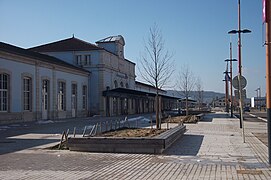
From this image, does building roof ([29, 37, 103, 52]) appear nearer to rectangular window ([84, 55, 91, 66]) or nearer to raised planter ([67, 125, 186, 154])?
rectangular window ([84, 55, 91, 66])

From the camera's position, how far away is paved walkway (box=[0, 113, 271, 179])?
988cm

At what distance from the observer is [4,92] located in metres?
37.7

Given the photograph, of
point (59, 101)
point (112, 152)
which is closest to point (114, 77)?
point (59, 101)

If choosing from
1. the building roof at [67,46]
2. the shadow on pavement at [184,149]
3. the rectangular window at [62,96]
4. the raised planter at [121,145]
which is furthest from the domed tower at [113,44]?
the raised planter at [121,145]

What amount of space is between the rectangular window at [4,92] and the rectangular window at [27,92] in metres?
3.56

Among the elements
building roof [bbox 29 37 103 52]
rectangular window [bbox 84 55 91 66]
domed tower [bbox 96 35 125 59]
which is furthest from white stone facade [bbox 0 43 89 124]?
domed tower [bbox 96 35 125 59]

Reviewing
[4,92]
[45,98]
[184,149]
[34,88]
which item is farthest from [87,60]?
[184,149]

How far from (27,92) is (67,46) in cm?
2604

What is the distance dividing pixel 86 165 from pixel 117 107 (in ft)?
201

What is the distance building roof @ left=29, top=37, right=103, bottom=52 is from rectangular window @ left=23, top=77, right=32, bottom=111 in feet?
74.6

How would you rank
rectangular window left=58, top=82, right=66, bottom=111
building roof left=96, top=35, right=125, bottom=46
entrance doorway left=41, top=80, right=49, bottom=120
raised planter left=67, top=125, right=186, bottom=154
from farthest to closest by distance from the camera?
building roof left=96, top=35, right=125, bottom=46
rectangular window left=58, top=82, right=66, bottom=111
entrance doorway left=41, top=80, right=49, bottom=120
raised planter left=67, top=125, right=186, bottom=154

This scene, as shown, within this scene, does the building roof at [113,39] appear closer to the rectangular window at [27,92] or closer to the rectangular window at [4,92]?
the rectangular window at [27,92]

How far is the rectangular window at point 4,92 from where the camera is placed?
37.1m

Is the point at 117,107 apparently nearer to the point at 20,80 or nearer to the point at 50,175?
the point at 20,80
